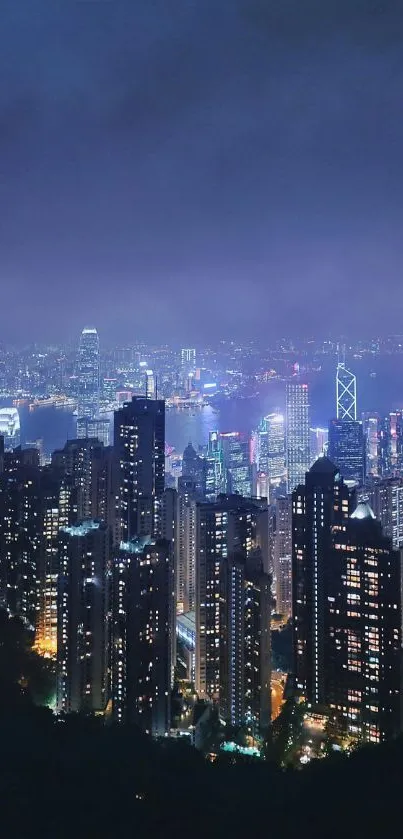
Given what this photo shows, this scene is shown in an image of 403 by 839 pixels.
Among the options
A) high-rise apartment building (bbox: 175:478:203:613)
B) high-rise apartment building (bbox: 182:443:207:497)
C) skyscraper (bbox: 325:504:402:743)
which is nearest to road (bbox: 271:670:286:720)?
skyscraper (bbox: 325:504:402:743)

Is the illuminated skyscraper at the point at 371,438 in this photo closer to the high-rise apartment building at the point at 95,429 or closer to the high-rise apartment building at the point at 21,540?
the high-rise apartment building at the point at 95,429

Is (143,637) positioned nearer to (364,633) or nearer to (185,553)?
(364,633)

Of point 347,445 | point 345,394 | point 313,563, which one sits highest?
point 345,394

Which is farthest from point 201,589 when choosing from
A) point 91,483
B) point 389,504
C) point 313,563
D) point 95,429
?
point 95,429

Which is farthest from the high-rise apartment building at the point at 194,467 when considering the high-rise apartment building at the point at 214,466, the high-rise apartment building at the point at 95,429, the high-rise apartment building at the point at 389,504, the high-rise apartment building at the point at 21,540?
the high-rise apartment building at the point at 389,504

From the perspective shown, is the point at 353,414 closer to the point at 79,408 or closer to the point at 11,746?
the point at 79,408

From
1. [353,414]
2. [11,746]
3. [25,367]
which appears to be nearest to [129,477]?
[25,367]
